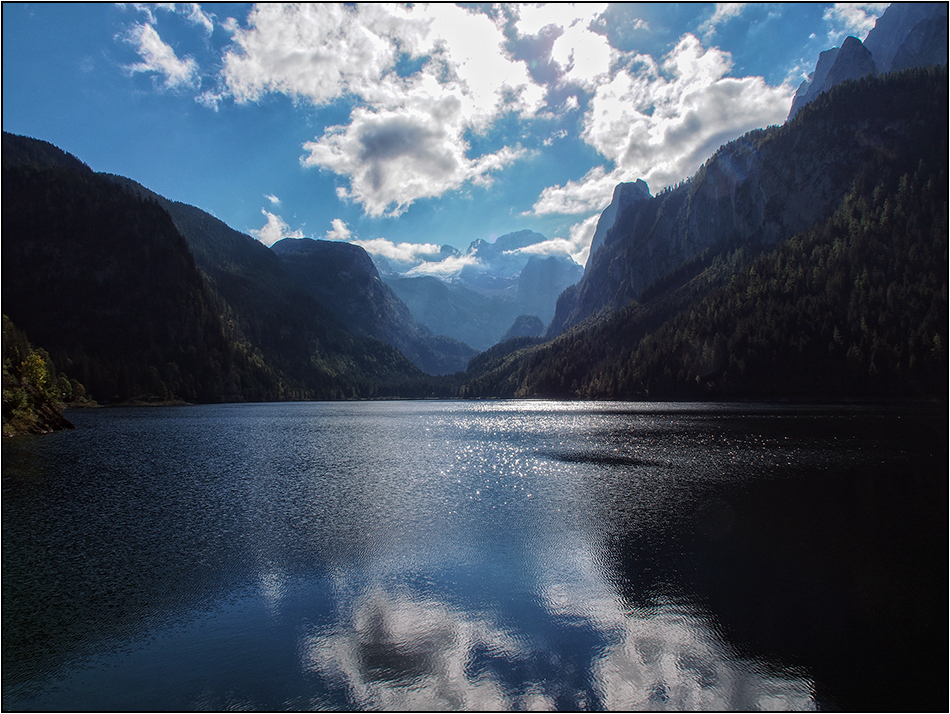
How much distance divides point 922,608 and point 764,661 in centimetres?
847

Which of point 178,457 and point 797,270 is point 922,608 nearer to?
point 178,457

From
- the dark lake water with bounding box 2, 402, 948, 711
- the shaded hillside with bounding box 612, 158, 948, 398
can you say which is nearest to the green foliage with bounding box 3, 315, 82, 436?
the dark lake water with bounding box 2, 402, 948, 711

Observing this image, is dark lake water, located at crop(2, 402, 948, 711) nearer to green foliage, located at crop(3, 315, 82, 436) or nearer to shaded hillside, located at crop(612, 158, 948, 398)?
green foliage, located at crop(3, 315, 82, 436)

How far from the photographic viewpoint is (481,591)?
21250mm

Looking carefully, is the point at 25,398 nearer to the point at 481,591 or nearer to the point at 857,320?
the point at 481,591

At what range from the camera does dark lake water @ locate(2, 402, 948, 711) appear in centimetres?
1430

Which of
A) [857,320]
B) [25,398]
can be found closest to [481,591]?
[25,398]

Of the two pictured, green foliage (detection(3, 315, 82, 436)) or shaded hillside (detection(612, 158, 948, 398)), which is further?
shaded hillside (detection(612, 158, 948, 398))

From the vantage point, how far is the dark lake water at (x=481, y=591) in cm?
1430

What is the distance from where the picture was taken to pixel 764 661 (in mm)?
15352

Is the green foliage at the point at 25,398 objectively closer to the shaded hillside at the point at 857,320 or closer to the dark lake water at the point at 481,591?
the dark lake water at the point at 481,591

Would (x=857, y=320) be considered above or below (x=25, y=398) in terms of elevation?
above

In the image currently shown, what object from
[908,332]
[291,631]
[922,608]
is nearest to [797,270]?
[908,332]

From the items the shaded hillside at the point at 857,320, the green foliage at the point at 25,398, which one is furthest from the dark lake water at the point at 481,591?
the shaded hillside at the point at 857,320
